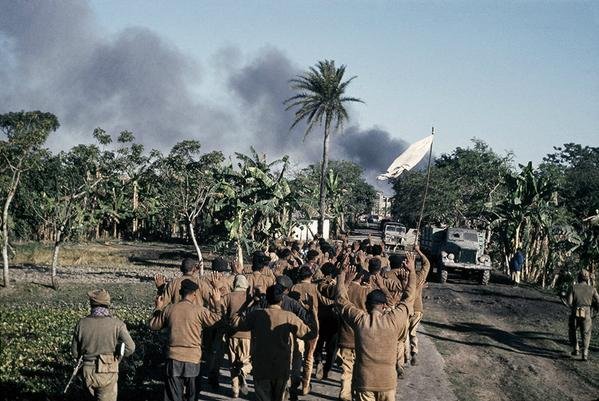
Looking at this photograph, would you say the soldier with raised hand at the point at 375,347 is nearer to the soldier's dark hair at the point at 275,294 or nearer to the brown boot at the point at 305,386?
the soldier's dark hair at the point at 275,294

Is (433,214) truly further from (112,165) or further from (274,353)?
(274,353)

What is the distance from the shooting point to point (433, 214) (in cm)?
4925

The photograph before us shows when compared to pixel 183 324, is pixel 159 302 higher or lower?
higher

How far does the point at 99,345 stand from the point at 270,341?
185 cm

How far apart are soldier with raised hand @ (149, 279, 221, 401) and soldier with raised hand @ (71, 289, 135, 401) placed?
0.42 metres

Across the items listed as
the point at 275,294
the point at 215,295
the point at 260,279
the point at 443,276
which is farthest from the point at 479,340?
the point at 443,276

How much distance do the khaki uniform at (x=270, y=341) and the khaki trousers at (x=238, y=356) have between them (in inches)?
69.5

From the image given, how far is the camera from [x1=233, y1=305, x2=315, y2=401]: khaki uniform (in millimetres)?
6984

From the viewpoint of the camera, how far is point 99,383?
6.71m

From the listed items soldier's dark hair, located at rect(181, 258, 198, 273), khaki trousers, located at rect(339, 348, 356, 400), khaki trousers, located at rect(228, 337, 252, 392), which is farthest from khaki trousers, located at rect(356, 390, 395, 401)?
soldier's dark hair, located at rect(181, 258, 198, 273)

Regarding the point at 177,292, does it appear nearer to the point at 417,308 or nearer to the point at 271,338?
the point at 271,338

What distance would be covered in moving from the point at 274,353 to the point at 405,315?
1.54 m

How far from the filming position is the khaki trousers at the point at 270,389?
7.08 meters

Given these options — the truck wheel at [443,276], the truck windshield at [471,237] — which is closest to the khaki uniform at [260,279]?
the truck wheel at [443,276]
